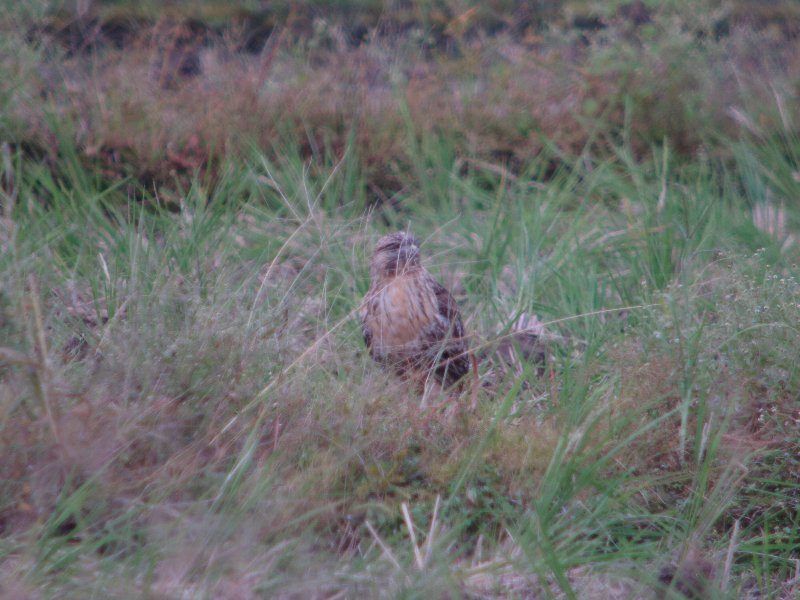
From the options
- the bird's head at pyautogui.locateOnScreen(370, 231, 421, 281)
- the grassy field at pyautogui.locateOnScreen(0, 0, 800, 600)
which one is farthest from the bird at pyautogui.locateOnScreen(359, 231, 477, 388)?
the grassy field at pyautogui.locateOnScreen(0, 0, 800, 600)

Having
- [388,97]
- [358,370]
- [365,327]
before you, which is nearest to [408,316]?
[365,327]

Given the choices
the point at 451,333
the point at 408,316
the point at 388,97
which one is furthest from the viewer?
the point at 388,97

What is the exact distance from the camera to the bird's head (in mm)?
4441

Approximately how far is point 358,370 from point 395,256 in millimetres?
984

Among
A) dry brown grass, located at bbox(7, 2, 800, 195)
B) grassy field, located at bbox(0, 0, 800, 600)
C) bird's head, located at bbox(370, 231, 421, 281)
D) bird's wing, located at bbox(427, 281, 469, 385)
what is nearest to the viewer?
grassy field, located at bbox(0, 0, 800, 600)

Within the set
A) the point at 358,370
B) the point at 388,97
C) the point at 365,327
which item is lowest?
the point at 365,327

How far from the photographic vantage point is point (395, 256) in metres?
4.49

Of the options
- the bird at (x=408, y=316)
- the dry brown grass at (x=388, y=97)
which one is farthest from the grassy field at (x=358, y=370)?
the bird at (x=408, y=316)

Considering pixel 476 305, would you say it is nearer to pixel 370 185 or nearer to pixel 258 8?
pixel 370 185

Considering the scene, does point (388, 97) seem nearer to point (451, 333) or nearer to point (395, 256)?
point (395, 256)

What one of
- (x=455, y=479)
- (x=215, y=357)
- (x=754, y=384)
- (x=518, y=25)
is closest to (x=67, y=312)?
(x=215, y=357)

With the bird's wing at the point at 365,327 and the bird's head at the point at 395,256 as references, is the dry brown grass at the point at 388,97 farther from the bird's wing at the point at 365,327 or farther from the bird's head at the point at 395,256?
the bird's wing at the point at 365,327

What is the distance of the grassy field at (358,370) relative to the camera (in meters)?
2.63

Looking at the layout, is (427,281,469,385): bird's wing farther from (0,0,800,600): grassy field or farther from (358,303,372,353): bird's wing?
(358,303,372,353): bird's wing
